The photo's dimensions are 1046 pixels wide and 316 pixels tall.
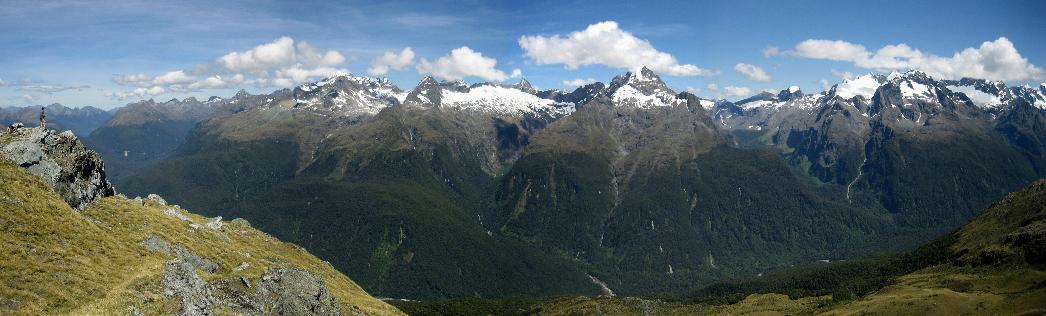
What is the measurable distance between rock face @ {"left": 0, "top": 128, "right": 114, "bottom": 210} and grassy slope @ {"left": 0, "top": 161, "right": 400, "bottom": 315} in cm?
232

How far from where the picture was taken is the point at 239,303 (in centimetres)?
6781

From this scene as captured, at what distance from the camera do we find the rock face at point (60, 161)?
7250 centimetres

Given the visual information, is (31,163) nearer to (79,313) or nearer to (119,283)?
(119,283)

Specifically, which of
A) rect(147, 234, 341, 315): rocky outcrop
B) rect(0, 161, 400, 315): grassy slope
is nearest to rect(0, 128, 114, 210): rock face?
rect(0, 161, 400, 315): grassy slope

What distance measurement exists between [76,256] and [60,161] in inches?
1050

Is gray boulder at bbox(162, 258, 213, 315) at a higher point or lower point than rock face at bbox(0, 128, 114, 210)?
lower

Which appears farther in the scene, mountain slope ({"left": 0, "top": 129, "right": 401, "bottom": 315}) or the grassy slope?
mountain slope ({"left": 0, "top": 129, "right": 401, "bottom": 315})

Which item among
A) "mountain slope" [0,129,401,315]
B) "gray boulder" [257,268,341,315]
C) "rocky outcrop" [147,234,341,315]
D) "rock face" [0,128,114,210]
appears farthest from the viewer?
"gray boulder" [257,268,341,315]

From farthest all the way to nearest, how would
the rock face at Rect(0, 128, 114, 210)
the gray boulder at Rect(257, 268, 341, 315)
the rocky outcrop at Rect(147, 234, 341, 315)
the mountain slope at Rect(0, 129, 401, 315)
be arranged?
the gray boulder at Rect(257, 268, 341, 315), the rock face at Rect(0, 128, 114, 210), the rocky outcrop at Rect(147, 234, 341, 315), the mountain slope at Rect(0, 129, 401, 315)

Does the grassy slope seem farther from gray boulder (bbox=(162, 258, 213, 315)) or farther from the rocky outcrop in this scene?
the rocky outcrop

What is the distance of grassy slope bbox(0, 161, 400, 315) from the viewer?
162 feet

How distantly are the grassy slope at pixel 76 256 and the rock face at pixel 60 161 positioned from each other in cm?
232

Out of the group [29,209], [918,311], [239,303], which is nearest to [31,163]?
[29,209]

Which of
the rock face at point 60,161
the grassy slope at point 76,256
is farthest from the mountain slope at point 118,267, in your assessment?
the rock face at point 60,161
